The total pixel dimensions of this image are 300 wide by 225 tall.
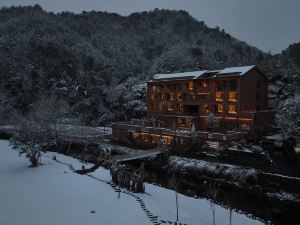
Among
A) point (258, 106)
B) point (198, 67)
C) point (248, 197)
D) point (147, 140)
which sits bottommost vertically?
point (248, 197)

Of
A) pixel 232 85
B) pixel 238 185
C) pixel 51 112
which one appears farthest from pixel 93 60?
pixel 238 185

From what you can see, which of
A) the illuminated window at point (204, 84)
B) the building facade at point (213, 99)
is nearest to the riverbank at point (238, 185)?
the building facade at point (213, 99)

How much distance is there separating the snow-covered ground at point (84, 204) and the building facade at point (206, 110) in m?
18.0

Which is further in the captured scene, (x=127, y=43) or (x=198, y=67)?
(x=127, y=43)

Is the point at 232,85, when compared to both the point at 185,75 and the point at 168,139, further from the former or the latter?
the point at 168,139

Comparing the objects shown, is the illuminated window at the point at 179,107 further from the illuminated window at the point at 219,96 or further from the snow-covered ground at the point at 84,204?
the snow-covered ground at the point at 84,204

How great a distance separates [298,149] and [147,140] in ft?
83.9

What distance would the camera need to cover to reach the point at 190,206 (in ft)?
93.3

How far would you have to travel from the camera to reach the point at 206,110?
2320 inches

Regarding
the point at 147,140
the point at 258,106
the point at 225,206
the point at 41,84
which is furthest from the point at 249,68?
the point at 41,84

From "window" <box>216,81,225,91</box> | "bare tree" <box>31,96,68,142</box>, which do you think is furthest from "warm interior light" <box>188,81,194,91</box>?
"bare tree" <box>31,96,68,142</box>

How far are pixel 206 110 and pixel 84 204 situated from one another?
36823 mm

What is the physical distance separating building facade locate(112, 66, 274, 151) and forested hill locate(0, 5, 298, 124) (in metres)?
18.6

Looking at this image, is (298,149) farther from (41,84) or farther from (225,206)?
(41,84)
